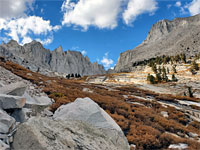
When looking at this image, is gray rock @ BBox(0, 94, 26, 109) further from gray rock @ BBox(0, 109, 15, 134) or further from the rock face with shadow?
the rock face with shadow

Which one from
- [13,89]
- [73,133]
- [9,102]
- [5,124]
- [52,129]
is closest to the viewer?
[5,124]

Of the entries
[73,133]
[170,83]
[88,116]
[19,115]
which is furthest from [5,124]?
[170,83]

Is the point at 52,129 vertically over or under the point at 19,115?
under

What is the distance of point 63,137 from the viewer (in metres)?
4.34

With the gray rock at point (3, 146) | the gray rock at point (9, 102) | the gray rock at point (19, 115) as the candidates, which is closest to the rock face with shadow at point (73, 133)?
the gray rock at point (3, 146)

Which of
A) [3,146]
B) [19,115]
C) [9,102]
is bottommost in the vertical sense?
[3,146]

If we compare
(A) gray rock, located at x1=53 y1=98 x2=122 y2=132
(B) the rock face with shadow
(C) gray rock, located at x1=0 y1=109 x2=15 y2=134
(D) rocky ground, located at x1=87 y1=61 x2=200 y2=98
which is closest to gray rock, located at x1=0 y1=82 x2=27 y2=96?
(C) gray rock, located at x1=0 y1=109 x2=15 y2=134

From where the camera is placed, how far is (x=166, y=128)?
9.95 meters

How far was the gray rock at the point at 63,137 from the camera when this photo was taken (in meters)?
3.77

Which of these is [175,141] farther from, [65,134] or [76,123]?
[65,134]

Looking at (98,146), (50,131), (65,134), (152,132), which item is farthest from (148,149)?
(50,131)

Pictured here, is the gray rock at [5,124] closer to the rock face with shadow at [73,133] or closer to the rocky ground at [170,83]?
the rock face with shadow at [73,133]

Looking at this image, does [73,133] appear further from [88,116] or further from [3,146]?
[3,146]

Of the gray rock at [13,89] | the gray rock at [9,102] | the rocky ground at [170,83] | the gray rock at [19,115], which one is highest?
the gray rock at [13,89]
